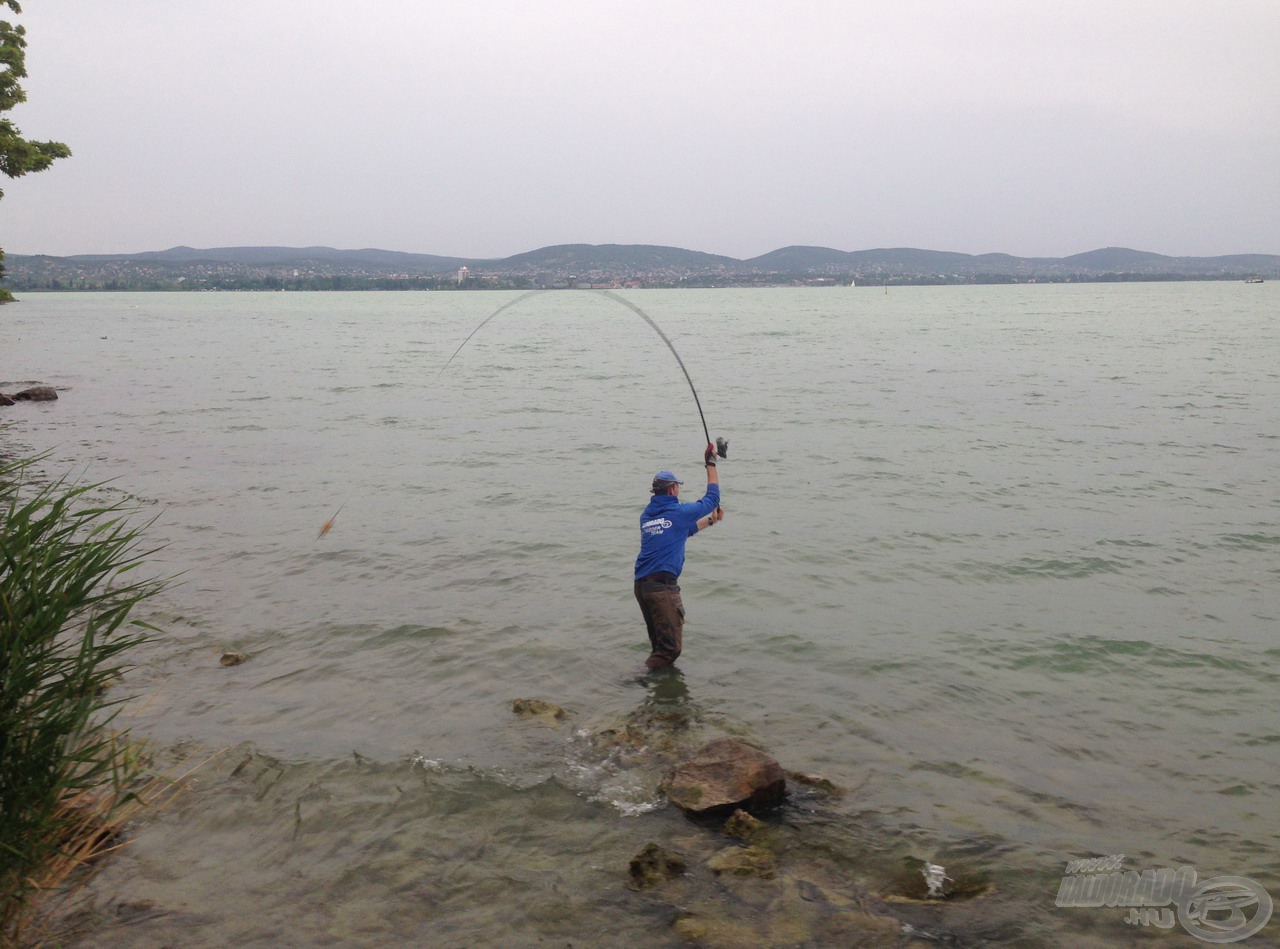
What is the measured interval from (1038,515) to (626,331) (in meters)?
62.3

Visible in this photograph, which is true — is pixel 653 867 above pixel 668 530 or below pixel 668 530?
below

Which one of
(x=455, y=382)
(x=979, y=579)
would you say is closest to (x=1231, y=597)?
(x=979, y=579)

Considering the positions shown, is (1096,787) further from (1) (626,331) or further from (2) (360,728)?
(1) (626,331)

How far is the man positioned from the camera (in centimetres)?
866

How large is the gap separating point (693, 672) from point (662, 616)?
768 millimetres

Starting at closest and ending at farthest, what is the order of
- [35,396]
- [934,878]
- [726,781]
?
[934,878], [726,781], [35,396]

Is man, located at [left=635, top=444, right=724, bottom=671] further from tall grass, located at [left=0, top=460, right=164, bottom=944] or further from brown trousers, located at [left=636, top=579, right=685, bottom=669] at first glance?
tall grass, located at [left=0, top=460, right=164, bottom=944]

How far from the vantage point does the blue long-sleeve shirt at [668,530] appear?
8664 millimetres

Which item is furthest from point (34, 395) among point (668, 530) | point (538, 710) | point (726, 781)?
point (726, 781)

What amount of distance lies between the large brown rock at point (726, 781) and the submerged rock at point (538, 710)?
5.25ft

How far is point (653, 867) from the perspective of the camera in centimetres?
566

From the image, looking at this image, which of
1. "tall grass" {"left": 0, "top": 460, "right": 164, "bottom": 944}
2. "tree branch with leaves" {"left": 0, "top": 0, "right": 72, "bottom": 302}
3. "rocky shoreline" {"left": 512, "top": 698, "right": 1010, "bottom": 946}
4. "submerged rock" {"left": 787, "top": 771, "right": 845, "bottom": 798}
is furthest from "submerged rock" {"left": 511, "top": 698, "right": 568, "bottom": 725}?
"tree branch with leaves" {"left": 0, "top": 0, "right": 72, "bottom": 302}
